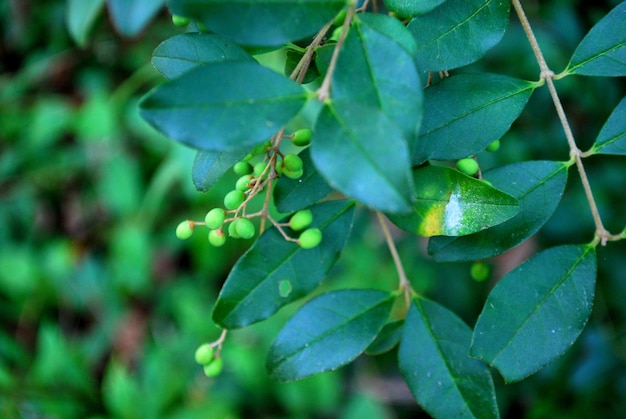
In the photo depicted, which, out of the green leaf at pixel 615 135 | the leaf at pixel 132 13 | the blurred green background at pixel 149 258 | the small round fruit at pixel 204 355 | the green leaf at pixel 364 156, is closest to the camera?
the green leaf at pixel 364 156

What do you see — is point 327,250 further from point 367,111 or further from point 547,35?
point 547,35

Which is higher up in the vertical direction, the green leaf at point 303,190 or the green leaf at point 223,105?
the green leaf at point 223,105

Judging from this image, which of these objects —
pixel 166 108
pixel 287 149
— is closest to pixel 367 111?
pixel 166 108

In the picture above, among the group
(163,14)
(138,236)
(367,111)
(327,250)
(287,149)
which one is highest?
(367,111)

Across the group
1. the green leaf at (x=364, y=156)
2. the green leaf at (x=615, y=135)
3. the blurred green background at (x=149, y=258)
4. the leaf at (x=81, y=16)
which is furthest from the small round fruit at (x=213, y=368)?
the blurred green background at (x=149, y=258)

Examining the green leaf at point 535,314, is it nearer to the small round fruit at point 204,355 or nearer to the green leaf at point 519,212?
the green leaf at point 519,212

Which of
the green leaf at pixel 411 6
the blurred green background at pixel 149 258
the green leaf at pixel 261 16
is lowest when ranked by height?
the blurred green background at pixel 149 258

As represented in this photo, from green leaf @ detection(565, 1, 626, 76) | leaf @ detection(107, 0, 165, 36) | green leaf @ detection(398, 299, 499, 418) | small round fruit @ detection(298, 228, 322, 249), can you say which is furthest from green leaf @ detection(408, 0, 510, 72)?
leaf @ detection(107, 0, 165, 36)
